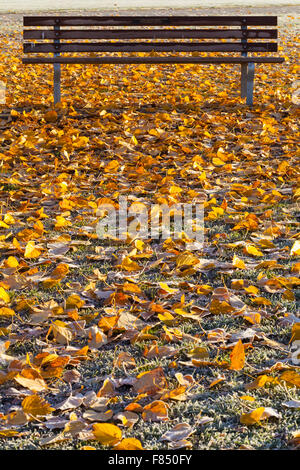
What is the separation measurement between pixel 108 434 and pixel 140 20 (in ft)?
19.5

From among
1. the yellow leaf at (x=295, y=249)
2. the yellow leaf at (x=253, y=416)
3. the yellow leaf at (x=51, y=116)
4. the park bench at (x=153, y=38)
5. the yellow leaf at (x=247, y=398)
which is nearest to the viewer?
the yellow leaf at (x=253, y=416)

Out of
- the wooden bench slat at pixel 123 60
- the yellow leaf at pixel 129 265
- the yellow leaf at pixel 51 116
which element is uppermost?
the wooden bench slat at pixel 123 60

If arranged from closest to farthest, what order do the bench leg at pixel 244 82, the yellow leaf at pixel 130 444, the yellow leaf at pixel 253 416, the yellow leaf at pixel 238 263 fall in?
the yellow leaf at pixel 130 444
the yellow leaf at pixel 253 416
the yellow leaf at pixel 238 263
the bench leg at pixel 244 82

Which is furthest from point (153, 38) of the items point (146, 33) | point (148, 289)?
point (148, 289)

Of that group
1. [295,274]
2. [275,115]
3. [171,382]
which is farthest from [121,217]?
[275,115]

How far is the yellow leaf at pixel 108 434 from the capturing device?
2.10 metres

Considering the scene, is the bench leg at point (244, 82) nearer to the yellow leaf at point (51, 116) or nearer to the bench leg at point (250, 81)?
the bench leg at point (250, 81)

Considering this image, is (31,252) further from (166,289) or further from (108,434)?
(108,434)

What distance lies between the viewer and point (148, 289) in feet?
10.6

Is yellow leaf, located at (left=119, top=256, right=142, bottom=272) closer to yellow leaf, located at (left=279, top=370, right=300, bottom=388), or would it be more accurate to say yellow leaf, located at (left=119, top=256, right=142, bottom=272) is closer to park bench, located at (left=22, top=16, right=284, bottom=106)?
yellow leaf, located at (left=279, top=370, right=300, bottom=388)

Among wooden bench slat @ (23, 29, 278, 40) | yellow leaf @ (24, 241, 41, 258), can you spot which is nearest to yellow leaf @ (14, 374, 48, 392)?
yellow leaf @ (24, 241, 41, 258)

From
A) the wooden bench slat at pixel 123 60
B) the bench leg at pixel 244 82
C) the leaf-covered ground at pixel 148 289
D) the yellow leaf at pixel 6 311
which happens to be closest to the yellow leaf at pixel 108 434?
the leaf-covered ground at pixel 148 289

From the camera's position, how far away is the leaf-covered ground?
225 cm
